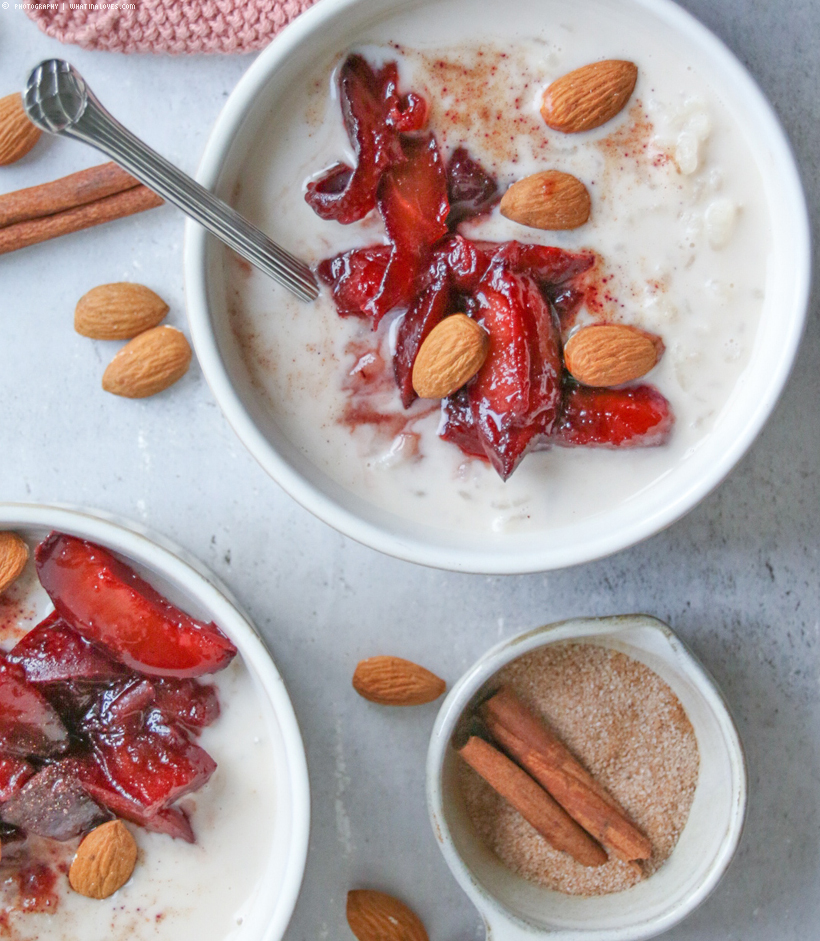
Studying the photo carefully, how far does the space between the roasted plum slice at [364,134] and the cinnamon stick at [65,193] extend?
29cm

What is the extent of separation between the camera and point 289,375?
2.98ft

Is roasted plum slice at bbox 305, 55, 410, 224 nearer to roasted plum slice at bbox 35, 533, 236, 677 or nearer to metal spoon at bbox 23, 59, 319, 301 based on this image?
metal spoon at bbox 23, 59, 319, 301

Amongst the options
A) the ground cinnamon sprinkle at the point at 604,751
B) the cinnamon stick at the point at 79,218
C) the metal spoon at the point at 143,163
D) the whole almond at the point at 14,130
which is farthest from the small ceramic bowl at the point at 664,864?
Result: the whole almond at the point at 14,130

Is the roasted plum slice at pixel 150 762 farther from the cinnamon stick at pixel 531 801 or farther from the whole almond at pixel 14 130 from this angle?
the whole almond at pixel 14 130

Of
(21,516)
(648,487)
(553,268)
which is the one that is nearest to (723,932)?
(648,487)

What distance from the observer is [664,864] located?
1.10 metres

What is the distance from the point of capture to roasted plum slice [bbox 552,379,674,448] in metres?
0.88

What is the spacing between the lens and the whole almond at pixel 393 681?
1.08m

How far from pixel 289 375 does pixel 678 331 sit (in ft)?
1.19

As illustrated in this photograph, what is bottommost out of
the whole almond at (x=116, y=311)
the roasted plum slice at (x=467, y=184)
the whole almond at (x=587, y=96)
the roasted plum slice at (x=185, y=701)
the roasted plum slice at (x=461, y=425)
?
the roasted plum slice at (x=185, y=701)

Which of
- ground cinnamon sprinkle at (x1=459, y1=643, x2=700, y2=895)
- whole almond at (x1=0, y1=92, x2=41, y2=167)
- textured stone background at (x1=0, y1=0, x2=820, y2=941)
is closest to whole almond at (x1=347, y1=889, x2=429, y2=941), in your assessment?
textured stone background at (x1=0, y1=0, x2=820, y2=941)

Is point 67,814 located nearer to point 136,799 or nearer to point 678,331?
point 136,799

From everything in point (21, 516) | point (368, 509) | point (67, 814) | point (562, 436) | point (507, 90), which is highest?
point (507, 90)

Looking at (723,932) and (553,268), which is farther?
(723,932)
